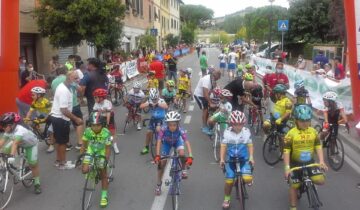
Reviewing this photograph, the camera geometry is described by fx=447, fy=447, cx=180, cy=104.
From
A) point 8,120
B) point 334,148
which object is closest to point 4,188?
point 8,120

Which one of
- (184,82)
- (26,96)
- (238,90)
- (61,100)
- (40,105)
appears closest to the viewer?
(61,100)

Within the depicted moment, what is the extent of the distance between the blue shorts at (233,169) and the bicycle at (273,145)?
2.70 metres

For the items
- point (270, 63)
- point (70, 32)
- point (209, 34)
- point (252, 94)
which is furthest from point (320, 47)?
point (209, 34)

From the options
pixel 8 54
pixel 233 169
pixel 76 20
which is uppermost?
pixel 76 20

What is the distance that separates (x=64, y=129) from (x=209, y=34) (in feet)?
519

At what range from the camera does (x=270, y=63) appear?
1019 inches

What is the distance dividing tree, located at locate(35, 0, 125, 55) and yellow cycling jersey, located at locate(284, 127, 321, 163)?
14531mm

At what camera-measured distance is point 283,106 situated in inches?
356

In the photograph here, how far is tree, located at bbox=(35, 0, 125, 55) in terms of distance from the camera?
62.5 feet

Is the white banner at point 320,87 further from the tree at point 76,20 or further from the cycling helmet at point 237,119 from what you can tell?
the tree at point 76,20

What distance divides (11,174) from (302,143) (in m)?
4.56

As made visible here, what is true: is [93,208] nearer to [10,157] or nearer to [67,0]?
[10,157]

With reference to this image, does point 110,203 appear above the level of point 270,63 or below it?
below

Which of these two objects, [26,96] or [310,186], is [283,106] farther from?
[26,96]
